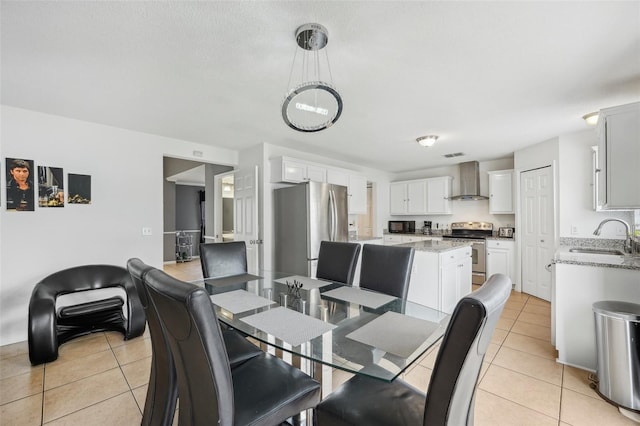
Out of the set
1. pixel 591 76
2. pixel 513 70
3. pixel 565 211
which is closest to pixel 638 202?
pixel 591 76

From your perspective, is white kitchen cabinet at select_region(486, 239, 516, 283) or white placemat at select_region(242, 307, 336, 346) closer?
white placemat at select_region(242, 307, 336, 346)

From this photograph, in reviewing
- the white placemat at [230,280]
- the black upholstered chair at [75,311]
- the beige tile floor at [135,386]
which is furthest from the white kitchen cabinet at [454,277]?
the black upholstered chair at [75,311]

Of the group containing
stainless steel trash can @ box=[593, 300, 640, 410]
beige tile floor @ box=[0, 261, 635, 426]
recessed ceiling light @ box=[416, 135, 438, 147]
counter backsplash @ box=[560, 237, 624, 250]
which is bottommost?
beige tile floor @ box=[0, 261, 635, 426]

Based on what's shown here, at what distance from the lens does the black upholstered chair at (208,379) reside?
90 cm

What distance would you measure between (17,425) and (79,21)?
2496 millimetres

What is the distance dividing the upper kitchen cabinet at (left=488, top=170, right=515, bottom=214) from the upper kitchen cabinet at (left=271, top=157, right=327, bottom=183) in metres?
3.48

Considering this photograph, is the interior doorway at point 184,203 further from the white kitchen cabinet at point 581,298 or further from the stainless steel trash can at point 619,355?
the stainless steel trash can at point 619,355

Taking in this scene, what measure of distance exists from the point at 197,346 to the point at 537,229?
511 centimetres

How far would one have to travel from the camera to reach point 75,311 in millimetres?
2725

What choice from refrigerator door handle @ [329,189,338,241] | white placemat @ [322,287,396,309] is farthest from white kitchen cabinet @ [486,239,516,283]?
white placemat @ [322,287,396,309]

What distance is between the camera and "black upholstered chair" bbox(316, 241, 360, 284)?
98.0 inches

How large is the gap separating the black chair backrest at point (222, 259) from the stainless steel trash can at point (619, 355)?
298 centimetres

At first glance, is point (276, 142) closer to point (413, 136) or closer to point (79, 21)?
point (413, 136)

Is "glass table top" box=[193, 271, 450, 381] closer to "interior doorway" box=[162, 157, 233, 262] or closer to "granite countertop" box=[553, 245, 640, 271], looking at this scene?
"granite countertop" box=[553, 245, 640, 271]
